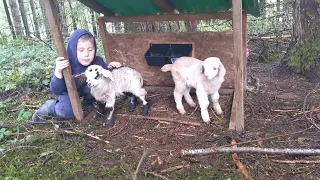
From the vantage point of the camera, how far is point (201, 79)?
3.97m

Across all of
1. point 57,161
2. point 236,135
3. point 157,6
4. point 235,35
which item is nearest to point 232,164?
point 236,135

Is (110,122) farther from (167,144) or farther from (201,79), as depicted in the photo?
(201,79)

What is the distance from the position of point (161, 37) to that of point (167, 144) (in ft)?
7.31

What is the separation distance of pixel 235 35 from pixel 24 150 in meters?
3.05

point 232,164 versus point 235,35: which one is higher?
point 235,35

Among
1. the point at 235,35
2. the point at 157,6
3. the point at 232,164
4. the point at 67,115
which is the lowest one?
the point at 232,164

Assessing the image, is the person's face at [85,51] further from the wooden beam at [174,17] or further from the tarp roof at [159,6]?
the wooden beam at [174,17]

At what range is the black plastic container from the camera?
4.98 m

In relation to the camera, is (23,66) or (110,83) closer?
(110,83)

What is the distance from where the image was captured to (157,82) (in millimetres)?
5504

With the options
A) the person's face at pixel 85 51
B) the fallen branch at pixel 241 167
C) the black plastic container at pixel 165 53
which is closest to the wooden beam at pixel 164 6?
the black plastic container at pixel 165 53

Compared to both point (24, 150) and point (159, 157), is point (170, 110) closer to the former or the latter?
point (159, 157)

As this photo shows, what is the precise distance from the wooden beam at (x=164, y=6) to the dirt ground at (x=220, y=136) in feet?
5.02

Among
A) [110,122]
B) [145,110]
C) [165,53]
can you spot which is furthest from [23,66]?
[145,110]
